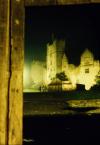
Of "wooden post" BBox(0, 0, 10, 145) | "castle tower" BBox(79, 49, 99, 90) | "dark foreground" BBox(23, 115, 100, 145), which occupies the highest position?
"castle tower" BBox(79, 49, 99, 90)

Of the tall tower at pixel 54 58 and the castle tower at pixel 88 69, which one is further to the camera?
the tall tower at pixel 54 58

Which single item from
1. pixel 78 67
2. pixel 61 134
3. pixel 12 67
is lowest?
pixel 61 134

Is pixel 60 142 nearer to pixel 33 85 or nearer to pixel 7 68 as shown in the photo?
pixel 7 68

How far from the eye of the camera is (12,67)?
427cm

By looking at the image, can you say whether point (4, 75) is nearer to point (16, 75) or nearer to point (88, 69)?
point (16, 75)

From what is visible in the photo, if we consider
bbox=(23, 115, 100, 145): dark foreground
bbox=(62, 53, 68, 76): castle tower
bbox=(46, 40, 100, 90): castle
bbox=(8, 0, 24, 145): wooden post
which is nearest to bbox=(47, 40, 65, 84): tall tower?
bbox=(46, 40, 100, 90): castle

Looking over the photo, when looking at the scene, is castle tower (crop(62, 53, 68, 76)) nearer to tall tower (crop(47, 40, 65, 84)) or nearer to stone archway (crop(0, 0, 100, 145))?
tall tower (crop(47, 40, 65, 84))

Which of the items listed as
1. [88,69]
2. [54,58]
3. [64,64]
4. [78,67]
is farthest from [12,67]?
[54,58]

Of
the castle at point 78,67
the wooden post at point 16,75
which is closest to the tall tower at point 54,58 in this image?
the castle at point 78,67

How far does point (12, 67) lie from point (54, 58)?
6425 centimetres

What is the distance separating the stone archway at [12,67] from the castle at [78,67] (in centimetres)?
4586

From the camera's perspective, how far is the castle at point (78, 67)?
183 feet

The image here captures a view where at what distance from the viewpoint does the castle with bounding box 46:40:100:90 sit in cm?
5584

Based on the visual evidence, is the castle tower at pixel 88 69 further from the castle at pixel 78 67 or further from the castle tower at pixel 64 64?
the castle tower at pixel 64 64
